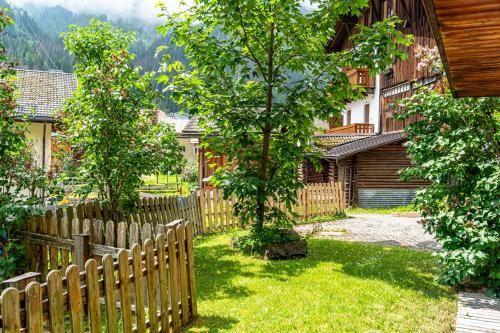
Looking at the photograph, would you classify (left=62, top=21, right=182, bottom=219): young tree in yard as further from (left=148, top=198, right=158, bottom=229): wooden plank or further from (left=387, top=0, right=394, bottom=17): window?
(left=387, top=0, right=394, bottom=17): window

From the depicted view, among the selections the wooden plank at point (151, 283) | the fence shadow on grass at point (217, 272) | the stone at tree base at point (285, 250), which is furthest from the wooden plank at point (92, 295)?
the stone at tree base at point (285, 250)

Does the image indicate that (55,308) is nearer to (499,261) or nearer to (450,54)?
(450,54)

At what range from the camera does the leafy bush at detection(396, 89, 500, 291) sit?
6.08m

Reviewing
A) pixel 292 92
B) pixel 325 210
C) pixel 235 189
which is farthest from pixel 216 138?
pixel 325 210

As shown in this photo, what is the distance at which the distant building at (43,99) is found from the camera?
17.3 meters

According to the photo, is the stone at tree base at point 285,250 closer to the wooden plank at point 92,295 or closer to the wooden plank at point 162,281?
the wooden plank at point 162,281

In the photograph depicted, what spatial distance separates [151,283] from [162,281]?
21 centimetres

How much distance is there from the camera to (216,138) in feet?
30.2

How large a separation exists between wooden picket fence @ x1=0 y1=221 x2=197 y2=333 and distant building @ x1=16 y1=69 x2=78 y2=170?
43.3ft

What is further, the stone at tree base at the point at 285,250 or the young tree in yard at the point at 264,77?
the stone at tree base at the point at 285,250

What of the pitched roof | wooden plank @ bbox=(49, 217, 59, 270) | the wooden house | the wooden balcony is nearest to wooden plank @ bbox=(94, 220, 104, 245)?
wooden plank @ bbox=(49, 217, 59, 270)

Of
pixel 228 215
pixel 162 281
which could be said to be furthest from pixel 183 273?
pixel 228 215

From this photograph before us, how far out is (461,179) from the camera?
6.66m

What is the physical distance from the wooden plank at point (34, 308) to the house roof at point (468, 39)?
125 inches
